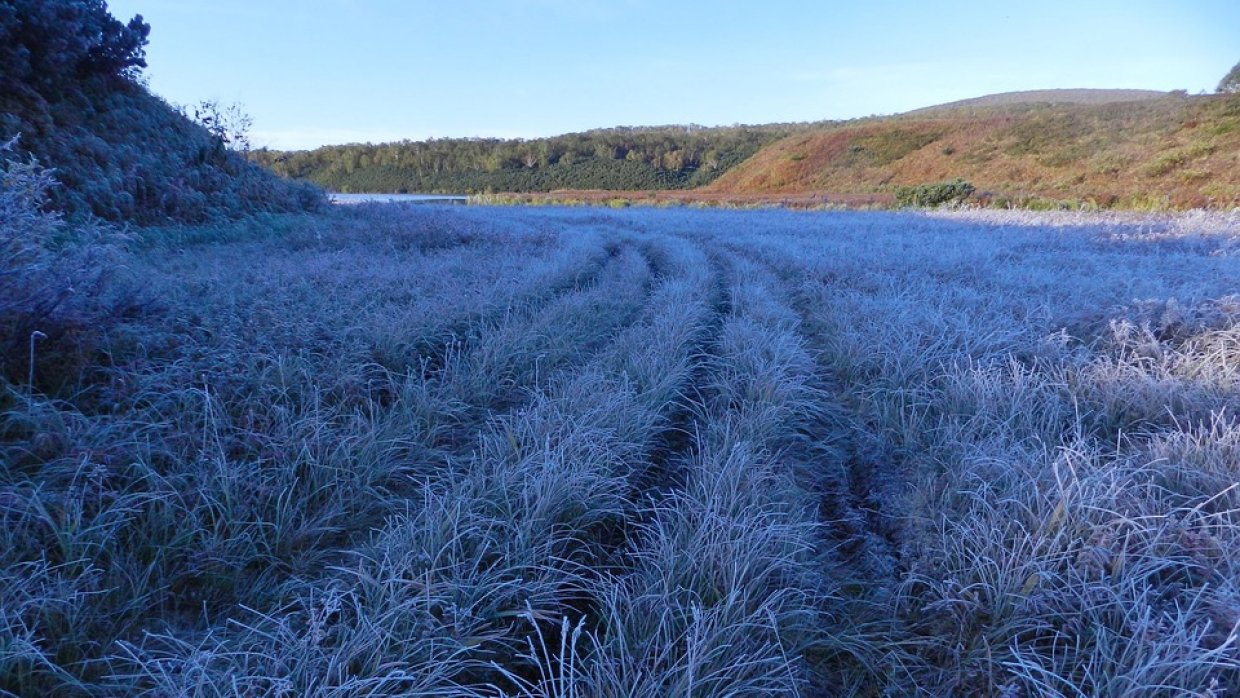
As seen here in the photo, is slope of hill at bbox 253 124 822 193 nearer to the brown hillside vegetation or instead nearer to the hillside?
the brown hillside vegetation

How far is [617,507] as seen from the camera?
260cm

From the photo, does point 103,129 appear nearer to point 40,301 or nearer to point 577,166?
point 40,301

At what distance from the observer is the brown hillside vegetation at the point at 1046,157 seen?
23844 millimetres

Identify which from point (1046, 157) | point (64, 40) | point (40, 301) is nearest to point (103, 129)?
point (64, 40)

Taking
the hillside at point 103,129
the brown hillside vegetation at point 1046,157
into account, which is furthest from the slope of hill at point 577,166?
the hillside at point 103,129

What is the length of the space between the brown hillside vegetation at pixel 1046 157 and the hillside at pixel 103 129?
1007 inches

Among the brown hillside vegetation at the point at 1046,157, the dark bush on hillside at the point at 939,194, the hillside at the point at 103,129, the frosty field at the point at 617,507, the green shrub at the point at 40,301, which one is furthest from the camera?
the dark bush on hillside at the point at 939,194

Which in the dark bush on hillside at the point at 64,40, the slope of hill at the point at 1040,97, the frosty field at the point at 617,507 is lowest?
the frosty field at the point at 617,507

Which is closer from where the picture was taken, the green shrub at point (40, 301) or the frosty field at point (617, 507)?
the frosty field at point (617, 507)

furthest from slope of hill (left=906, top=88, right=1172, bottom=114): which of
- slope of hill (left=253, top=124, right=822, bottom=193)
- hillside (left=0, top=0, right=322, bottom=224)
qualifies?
hillside (left=0, top=0, right=322, bottom=224)

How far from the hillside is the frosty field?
543cm

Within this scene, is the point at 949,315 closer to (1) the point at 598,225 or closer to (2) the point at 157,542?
(2) the point at 157,542

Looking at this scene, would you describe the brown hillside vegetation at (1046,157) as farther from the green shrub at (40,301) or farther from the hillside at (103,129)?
the hillside at (103,129)

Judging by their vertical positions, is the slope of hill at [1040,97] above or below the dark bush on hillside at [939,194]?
above
